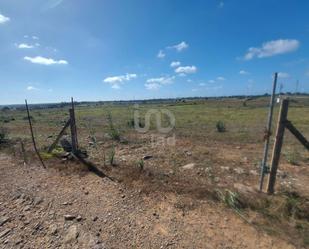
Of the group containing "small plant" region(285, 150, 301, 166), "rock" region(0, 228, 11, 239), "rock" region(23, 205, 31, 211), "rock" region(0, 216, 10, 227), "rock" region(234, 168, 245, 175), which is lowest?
"rock" region(0, 228, 11, 239)

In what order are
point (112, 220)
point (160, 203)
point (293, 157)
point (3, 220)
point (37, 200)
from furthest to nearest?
point (293, 157)
point (37, 200)
point (160, 203)
point (3, 220)
point (112, 220)

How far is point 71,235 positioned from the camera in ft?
10.6

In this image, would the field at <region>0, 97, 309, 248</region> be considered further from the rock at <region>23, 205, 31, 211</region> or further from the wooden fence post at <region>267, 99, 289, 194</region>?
the wooden fence post at <region>267, 99, 289, 194</region>

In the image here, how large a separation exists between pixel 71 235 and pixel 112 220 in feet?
2.17

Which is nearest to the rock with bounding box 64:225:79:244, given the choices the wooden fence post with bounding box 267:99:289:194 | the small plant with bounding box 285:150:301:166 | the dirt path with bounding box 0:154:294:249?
the dirt path with bounding box 0:154:294:249

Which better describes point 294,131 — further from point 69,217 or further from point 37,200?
point 37,200

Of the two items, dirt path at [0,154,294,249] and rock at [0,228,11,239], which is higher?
dirt path at [0,154,294,249]

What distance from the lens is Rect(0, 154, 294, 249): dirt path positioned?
121 inches

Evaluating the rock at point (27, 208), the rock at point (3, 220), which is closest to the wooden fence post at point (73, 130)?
the rock at point (27, 208)

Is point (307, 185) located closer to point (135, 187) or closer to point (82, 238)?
point (135, 187)

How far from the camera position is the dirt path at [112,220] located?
308cm

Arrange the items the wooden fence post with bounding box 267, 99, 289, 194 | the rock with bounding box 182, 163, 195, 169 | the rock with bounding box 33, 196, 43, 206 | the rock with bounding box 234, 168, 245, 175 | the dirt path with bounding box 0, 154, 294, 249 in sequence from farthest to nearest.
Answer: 1. the rock with bounding box 182, 163, 195, 169
2. the rock with bounding box 234, 168, 245, 175
3. the rock with bounding box 33, 196, 43, 206
4. the wooden fence post with bounding box 267, 99, 289, 194
5. the dirt path with bounding box 0, 154, 294, 249

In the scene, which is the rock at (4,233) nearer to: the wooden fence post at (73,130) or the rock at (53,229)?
the rock at (53,229)

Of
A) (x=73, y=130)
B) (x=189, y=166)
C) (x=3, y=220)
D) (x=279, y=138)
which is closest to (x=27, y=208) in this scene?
(x=3, y=220)
